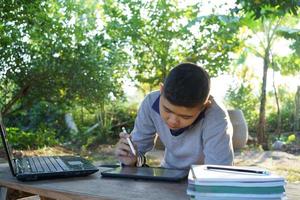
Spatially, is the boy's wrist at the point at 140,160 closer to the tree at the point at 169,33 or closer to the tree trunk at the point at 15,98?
the tree trunk at the point at 15,98

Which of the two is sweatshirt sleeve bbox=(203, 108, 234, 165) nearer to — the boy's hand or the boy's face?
the boy's face

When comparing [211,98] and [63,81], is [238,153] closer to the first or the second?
Answer: [63,81]

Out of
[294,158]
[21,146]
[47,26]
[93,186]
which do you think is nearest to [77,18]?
[47,26]

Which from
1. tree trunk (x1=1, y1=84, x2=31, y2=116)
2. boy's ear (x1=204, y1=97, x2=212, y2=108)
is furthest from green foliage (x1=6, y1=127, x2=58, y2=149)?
boy's ear (x1=204, y1=97, x2=212, y2=108)

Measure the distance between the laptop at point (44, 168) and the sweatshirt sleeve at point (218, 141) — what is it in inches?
17.6

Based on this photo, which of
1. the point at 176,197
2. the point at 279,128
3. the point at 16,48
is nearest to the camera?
the point at 176,197

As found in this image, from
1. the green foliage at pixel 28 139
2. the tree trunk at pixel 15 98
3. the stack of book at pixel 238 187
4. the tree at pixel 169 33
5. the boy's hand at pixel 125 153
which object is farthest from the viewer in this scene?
the tree at pixel 169 33

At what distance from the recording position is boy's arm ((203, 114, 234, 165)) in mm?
1644

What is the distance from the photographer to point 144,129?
2.02m

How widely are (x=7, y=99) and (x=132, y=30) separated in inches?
101

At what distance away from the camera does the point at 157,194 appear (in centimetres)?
121

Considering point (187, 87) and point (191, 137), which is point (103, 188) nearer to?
point (187, 87)

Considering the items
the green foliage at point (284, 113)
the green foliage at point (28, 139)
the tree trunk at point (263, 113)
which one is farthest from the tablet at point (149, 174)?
the green foliage at point (284, 113)

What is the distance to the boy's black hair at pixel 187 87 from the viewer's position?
1.55m
